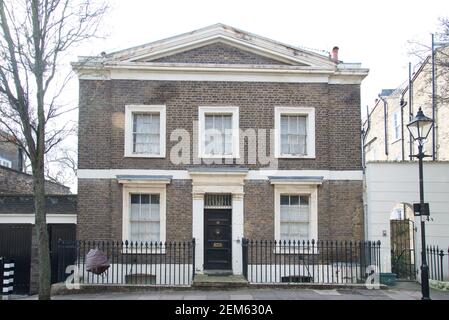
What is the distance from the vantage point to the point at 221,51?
1847cm

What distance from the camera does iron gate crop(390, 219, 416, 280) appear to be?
18812mm

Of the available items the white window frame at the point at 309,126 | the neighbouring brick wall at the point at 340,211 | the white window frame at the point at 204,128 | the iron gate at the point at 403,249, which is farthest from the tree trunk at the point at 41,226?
the iron gate at the point at 403,249

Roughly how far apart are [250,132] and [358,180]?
4361 millimetres

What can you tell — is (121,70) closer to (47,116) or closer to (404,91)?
(47,116)

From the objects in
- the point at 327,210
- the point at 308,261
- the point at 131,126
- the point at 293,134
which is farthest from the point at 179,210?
the point at 327,210

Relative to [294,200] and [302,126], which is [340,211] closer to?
[294,200]

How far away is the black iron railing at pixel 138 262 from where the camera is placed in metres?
17.0

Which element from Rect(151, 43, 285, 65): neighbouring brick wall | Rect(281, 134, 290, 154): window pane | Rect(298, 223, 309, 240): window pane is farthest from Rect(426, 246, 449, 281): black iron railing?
Rect(151, 43, 285, 65): neighbouring brick wall

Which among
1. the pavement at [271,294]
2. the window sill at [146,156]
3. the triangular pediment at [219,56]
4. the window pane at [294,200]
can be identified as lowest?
the pavement at [271,294]

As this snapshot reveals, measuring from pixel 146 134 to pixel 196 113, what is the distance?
2.02 metres

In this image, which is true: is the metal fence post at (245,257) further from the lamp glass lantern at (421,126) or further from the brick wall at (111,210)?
the lamp glass lantern at (421,126)

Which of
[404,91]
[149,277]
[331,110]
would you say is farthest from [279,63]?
[404,91]

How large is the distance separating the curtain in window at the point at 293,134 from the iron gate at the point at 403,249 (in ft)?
17.1

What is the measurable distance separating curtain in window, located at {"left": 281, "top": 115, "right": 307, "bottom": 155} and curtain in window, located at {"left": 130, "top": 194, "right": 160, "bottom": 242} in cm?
516
